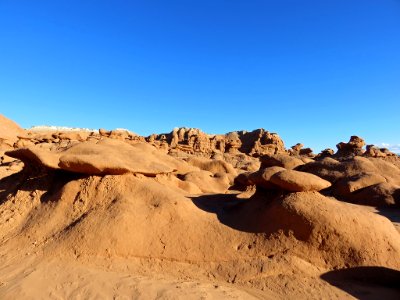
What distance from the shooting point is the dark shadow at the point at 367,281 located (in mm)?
3889

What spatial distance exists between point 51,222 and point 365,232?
189 inches

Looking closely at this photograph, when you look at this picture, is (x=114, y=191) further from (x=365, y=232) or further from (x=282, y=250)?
(x=365, y=232)

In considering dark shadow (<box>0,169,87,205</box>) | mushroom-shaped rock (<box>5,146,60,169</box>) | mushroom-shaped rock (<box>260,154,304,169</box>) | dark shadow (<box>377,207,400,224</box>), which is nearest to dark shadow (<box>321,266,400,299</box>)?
dark shadow (<box>377,207,400,224</box>)

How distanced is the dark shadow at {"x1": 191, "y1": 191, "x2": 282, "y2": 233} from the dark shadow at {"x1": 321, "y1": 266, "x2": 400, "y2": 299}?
115cm

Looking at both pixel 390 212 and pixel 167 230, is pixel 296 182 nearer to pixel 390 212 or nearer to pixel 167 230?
pixel 167 230

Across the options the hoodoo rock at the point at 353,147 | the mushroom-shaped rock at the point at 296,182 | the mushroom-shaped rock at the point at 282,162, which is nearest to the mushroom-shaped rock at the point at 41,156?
the mushroom-shaped rock at the point at 296,182

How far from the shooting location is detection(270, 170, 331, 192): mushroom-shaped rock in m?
4.89

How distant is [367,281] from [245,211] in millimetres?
1946

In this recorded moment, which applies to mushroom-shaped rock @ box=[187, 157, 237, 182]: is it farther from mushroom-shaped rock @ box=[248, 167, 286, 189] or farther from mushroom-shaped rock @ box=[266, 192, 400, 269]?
mushroom-shaped rock @ box=[266, 192, 400, 269]

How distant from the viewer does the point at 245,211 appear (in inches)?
209

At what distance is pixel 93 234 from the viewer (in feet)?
15.6

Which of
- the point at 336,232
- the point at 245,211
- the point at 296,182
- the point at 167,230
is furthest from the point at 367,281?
the point at 167,230

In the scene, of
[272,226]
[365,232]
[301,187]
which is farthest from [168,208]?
[365,232]

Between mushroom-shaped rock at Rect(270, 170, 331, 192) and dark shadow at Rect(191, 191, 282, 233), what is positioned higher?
mushroom-shaped rock at Rect(270, 170, 331, 192)
